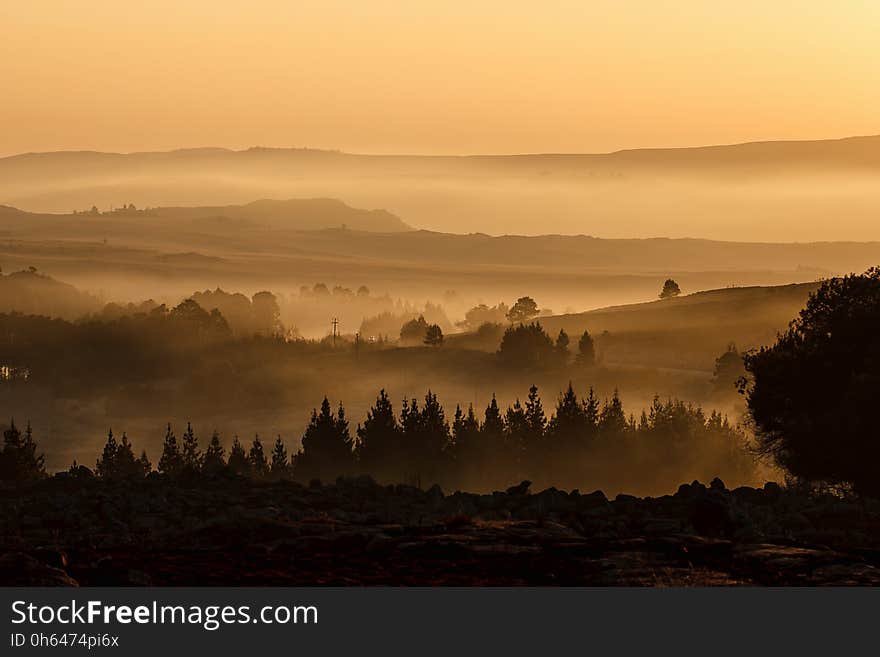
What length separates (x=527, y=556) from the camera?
40438 mm

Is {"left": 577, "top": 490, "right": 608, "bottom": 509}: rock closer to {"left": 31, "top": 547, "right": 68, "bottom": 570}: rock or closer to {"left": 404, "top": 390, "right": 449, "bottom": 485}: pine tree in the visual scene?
{"left": 31, "top": 547, "right": 68, "bottom": 570}: rock

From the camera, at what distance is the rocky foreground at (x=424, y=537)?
37.8m

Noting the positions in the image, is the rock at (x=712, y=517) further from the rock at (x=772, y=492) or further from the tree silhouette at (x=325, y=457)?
the tree silhouette at (x=325, y=457)

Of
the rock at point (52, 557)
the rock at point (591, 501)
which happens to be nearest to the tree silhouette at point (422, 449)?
the rock at point (591, 501)

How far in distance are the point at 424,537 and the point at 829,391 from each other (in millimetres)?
34122

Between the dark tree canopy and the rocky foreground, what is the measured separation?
26.7ft

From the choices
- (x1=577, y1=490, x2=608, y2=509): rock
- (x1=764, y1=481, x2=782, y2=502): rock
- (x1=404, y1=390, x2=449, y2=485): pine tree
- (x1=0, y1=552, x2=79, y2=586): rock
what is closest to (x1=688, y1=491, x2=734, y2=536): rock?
(x1=577, y1=490, x2=608, y2=509): rock

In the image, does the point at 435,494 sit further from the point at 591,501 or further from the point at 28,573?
the point at 28,573

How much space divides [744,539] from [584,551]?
259 inches

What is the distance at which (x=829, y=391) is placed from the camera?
69875 mm

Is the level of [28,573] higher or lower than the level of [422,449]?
higher

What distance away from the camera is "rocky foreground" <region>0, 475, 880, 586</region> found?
37750 millimetres

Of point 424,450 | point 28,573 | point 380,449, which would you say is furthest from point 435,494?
point 424,450

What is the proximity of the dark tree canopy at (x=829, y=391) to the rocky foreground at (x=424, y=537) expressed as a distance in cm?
815
